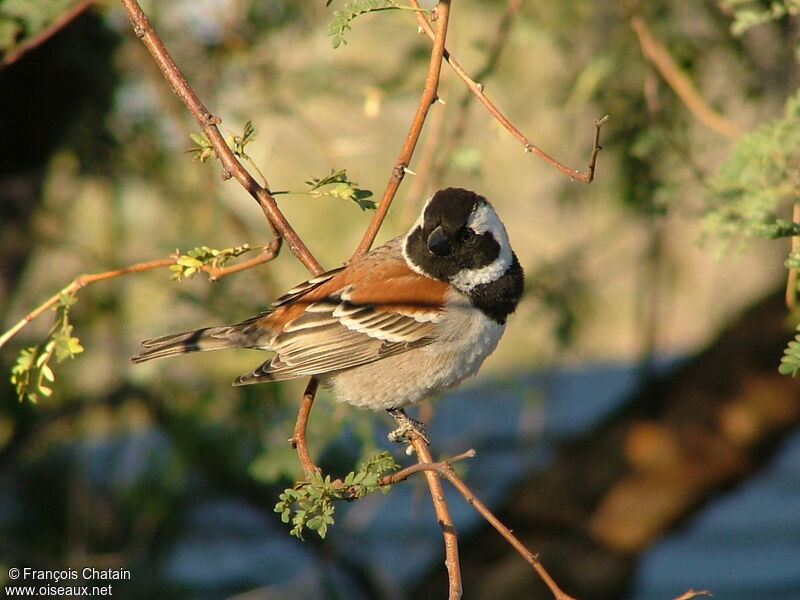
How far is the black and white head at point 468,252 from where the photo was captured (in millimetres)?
3711

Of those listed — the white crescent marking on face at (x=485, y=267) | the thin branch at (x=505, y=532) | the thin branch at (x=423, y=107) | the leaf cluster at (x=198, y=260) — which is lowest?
the thin branch at (x=505, y=532)

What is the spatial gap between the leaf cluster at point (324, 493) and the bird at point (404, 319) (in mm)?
1223

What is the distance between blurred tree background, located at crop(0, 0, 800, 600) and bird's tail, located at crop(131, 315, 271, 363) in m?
1.10

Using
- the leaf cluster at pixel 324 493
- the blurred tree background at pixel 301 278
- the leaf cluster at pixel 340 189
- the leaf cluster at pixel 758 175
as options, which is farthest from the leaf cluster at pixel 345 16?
the blurred tree background at pixel 301 278

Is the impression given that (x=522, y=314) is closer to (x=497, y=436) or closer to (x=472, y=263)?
(x=497, y=436)

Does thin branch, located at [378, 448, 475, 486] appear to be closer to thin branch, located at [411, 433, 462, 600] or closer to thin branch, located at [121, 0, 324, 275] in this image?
thin branch, located at [411, 433, 462, 600]

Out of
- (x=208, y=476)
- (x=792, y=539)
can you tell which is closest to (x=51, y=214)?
(x=208, y=476)

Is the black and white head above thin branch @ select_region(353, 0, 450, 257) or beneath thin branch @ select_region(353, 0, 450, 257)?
above

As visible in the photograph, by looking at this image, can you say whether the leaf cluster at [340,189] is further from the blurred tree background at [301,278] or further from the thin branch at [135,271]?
the blurred tree background at [301,278]

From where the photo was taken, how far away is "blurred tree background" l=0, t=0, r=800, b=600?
5238 millimetres

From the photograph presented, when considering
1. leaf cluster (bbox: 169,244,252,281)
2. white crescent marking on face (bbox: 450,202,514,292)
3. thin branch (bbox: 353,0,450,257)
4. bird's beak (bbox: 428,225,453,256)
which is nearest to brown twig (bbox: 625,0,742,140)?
white crescent marking on face (bbox: 450,202,514,292)

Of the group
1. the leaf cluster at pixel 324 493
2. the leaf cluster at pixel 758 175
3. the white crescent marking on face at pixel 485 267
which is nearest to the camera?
the leaf cluster at pixel 324 493

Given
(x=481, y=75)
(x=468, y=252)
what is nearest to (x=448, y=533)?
(x=468, y=252)

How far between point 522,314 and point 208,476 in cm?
200
